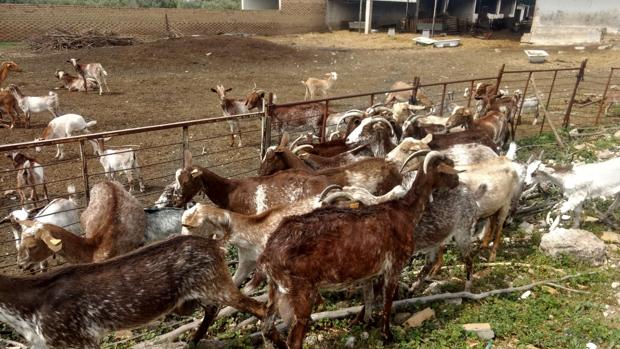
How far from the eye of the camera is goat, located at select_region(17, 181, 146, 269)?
5.34 metres

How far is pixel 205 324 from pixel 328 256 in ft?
5.12

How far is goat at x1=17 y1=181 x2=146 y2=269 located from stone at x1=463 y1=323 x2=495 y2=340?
13.7 feet

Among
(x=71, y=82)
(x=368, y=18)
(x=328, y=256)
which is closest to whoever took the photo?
(x=328, y=256)

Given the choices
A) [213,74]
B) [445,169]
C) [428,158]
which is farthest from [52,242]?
[213,74]

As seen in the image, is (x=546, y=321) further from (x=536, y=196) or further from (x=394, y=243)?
(x=536, y=196)

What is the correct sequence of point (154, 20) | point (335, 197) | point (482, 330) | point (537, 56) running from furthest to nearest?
point (154, 20) → point (537, 56) → point (335, 197) → point (482, 330)

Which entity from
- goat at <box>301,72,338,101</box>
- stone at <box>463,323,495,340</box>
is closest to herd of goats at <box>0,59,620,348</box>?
stone at <box>463,323,495,340</box>

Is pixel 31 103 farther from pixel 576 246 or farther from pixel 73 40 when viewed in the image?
pixel 73 40

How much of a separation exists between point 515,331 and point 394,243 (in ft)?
5.54

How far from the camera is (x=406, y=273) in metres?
6.40

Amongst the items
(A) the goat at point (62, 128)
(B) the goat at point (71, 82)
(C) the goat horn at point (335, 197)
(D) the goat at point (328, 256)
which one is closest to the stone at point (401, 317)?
(D) the goat at point (328, 256)

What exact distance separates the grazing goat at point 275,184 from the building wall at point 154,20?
2842 centimetres

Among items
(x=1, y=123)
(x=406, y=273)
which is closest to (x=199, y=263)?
(x=406, y=273)

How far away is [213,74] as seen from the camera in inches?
896
